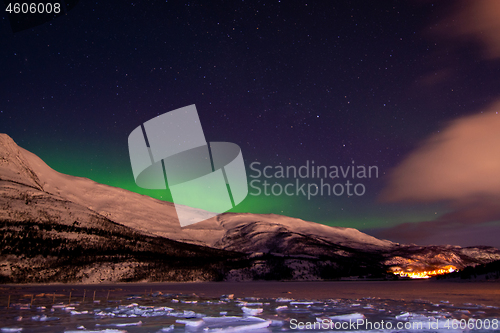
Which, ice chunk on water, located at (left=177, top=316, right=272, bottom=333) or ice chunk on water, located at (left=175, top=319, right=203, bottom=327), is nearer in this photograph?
ice chunk on water, located at (left=177, top=316, right=272, bottom=333)

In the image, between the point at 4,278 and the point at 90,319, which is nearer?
the point at 90,319

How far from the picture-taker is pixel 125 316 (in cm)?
2795

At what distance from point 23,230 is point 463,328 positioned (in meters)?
201

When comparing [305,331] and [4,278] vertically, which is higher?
[305,331]

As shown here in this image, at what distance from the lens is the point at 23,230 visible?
176m

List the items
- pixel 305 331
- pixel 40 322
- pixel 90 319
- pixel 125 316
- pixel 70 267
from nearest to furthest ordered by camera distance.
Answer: pixel 305 331 < pixel 40 322 < pixel 90 319 < pixel 125 316 < pixel 70 267

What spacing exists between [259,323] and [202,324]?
3831 millimetres

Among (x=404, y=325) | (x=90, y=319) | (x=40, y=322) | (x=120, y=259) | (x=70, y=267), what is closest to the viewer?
(x=404, y=325)

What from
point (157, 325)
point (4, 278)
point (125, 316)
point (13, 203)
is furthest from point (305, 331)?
point (13, 203)

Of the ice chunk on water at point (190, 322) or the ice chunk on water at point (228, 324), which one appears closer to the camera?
the ice chunk on water at point (228, 324)

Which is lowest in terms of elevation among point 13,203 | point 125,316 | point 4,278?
point 4,278

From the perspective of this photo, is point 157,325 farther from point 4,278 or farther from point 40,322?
point 4,278

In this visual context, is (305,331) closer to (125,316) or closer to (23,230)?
(125,316)

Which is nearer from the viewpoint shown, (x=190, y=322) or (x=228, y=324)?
(x=228, y=324)
